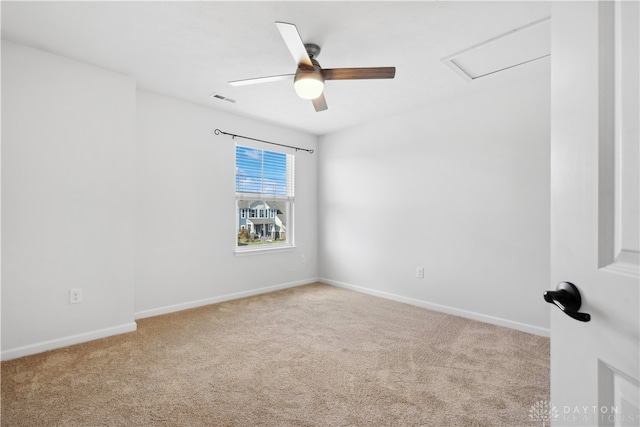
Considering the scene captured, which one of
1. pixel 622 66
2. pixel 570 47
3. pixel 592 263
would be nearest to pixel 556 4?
pixel 570 47

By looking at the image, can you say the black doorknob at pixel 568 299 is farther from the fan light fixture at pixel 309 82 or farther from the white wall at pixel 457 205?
the white wall at pixel 457 205

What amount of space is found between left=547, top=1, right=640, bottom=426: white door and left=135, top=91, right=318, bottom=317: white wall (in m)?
3.45

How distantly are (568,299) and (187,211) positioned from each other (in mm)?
3535

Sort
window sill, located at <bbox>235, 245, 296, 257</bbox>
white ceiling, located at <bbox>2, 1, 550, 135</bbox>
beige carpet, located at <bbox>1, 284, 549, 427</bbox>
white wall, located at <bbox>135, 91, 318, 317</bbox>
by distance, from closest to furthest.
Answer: beige carpet, located at <bbox>1, 284, 549, 427</bbox> < white ceiling, located at <bbox>2, 1, 550, 135</bbox> < white wall, located at <bbox>135, 91, 318, 317</bbox> < window sill, located at <bbox>235, 245, 296, 257</bbox>

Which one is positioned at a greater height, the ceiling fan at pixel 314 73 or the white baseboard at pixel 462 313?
the ceiling fan at pixel 314 73

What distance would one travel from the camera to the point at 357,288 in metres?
4.33

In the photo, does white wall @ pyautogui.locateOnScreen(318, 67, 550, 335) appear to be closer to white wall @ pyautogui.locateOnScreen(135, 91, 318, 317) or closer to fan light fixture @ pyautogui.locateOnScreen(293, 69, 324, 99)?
white wall @ pyautogui.locateOnScreen(135, 91, 318, 317)

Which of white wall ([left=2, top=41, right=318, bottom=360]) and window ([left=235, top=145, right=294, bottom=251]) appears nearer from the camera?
white wall ([left=2, top=41, right=318, bottom=360])

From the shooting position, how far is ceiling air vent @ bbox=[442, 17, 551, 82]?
6.90ft

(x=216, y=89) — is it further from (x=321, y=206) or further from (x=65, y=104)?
(x=321, y=206)

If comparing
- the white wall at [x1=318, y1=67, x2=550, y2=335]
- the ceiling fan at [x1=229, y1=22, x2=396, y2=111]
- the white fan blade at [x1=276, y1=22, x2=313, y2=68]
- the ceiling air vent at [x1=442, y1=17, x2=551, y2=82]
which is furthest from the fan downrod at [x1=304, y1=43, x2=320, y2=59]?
the white wall at [x1=318, y1=67, x2=550, y2=335]

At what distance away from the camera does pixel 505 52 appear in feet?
7.82

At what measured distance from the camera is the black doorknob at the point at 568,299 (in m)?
0.63

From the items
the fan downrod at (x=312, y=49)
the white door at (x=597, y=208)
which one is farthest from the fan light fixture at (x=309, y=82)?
→ the white door at (x=597, y=208)
